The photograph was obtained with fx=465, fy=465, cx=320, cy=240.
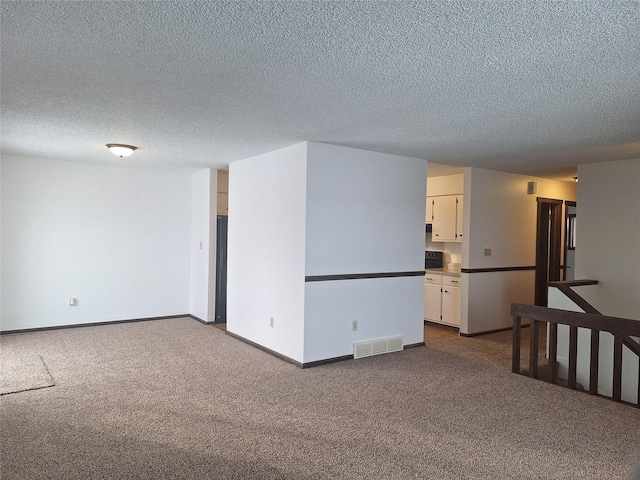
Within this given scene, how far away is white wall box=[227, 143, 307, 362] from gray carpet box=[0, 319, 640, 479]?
1.42 ft

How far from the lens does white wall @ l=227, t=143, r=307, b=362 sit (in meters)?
4.80

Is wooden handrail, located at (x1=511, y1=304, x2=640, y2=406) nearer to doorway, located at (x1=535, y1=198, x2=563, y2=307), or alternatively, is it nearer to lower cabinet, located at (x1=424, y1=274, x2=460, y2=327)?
lower cabinet, located at (x1=424, y1=274, x2=460, y2=327)

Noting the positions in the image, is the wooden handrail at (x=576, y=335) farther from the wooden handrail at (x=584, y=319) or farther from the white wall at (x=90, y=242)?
the white wall at (x=90, y=242)

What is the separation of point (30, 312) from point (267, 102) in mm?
4834

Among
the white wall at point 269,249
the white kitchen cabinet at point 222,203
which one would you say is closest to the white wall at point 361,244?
the white wall at point 269,249

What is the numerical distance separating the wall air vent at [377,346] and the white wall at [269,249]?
2.34 ft

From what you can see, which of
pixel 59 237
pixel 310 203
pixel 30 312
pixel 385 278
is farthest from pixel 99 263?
pixel 385 278

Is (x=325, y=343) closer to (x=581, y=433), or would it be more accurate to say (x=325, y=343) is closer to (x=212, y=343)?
(x=212, y=343)

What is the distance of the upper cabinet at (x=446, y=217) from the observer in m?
7.04

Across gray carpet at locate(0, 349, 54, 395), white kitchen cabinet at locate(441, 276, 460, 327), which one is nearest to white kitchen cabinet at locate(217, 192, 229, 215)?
gray carpet at locate(0, 349, 54, 395)

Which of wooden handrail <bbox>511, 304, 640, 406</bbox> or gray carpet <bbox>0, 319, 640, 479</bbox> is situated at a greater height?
wooden handrail <bbox>511, 304, 640, 406</bbox>

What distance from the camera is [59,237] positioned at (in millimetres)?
6285

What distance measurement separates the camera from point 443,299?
6.93m

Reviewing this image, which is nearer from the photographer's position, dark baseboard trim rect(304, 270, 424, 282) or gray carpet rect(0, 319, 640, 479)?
gray carpet rect(0, 319, 640, 479)
